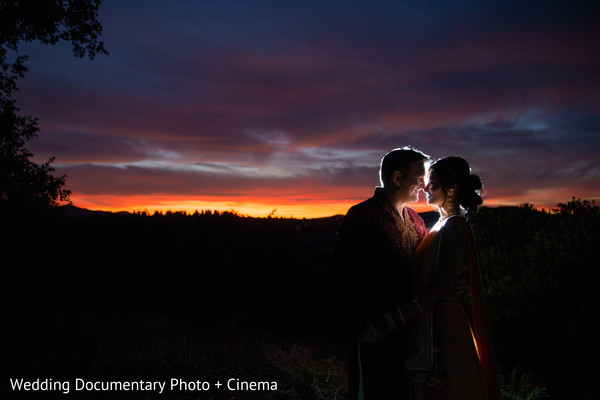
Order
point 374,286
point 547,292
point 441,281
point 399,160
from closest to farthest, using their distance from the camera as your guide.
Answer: point 441,281 → point 374,286 → point 399,160 → point 547,292

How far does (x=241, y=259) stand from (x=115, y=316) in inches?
97.7

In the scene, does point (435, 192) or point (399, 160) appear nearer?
point (435, 192)

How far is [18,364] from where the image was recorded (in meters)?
5.59

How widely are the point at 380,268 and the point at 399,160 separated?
84cm

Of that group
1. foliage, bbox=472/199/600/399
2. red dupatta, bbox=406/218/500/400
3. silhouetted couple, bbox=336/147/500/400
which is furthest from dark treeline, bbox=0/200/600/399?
silhouetted couple, bbox=336/147/500/400

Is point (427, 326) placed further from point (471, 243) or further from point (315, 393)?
point (315, 393)

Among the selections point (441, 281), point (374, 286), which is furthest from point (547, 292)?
point (374, 286)

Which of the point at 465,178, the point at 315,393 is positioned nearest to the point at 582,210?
the point at 465,178

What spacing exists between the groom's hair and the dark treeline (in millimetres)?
2606

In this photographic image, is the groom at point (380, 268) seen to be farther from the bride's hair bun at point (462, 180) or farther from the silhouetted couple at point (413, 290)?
the bride's hair bun at point (462, 180)

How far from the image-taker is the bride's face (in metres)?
3.11

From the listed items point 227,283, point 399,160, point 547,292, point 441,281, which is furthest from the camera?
point 227,283

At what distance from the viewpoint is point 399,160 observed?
10.9ft

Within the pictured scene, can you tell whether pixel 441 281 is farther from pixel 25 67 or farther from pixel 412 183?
pixel 25 67
